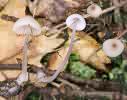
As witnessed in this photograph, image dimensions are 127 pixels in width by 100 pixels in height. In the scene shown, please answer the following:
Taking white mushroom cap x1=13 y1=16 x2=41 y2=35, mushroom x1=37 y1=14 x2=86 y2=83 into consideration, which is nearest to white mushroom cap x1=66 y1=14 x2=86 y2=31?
mushroom x1=37 y1=14 x2=86 y2=83

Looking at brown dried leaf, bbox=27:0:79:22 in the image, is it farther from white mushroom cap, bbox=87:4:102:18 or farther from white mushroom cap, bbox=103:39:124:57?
white mushroom cap, bbox=103:39:124:57

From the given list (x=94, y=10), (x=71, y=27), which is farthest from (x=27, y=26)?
(x=94, y=10)

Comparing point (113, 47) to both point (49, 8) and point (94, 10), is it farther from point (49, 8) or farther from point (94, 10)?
point (49, 8)

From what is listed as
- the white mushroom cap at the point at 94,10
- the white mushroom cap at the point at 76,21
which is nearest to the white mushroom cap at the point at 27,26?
the white mushroom cap at the point at 76,21

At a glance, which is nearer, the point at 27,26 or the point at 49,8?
the point at 27,26

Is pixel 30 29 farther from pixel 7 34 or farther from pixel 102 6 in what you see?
pixel 102 6

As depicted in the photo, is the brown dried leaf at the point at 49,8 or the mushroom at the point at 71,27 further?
the brown dried leaf at the point at 49,8

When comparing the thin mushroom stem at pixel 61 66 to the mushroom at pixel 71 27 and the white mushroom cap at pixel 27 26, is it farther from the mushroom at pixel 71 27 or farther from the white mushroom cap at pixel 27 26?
the white mushroom cap at pixel 27 26
